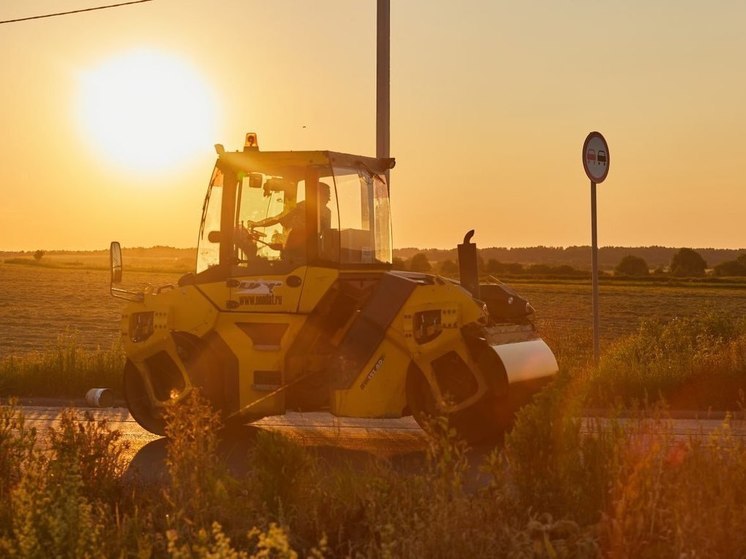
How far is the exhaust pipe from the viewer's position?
11169 millimetres

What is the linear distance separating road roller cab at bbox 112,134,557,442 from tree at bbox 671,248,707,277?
75.9m

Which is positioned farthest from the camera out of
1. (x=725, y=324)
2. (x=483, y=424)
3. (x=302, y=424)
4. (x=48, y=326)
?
(x=48, y=326)

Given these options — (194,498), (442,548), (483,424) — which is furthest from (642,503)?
(483,424)

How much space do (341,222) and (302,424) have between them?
292cm

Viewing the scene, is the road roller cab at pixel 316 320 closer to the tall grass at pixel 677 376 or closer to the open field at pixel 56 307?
the tall grass at pixel 677 376

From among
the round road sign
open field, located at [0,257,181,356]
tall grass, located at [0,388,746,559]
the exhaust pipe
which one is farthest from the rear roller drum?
open field, located at [0,257,181,356]

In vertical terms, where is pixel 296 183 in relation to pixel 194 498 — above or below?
above

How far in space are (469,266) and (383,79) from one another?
251 inches

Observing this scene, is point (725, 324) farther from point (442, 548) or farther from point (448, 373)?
point (442, 548)

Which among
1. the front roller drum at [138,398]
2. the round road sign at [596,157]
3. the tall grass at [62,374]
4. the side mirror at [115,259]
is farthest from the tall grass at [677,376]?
the tall grass at [62,374]

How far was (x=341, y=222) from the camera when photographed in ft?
36.9

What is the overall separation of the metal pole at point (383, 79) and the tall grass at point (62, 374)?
520 centimetres

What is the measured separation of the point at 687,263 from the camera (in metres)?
87.8

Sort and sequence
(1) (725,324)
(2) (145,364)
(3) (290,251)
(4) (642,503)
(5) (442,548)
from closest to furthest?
1. (5) (442,548)
2. (4) (642,503)
3. (3) (290,251)
4. (2) (145,364)
5. (1) (725,324)
